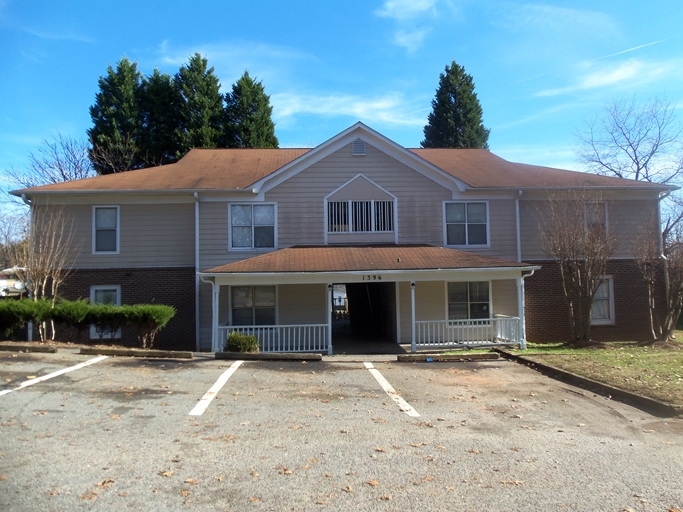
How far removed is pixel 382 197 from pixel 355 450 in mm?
13126

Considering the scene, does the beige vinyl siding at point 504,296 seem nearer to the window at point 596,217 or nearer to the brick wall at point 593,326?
the brick wall at point 593,326

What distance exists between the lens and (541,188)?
1842cm

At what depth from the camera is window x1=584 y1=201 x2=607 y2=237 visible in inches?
650

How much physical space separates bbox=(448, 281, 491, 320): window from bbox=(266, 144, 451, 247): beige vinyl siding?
65.5 inches

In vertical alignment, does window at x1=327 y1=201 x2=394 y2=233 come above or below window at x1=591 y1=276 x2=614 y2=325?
above

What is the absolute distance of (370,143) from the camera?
61.7ft

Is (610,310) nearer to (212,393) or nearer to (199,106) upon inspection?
(212,393)

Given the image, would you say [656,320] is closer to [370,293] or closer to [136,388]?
[370,293]

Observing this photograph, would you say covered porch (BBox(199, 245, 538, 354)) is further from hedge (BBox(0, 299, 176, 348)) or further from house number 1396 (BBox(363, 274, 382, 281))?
hedge (BBox(0, 299, 176, 348))

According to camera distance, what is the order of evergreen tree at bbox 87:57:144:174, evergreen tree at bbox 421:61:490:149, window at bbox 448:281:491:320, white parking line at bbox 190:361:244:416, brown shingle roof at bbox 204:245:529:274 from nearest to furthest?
white parking line at bbox 190:361:244:416 < brown shingle roof at bbox 204:245:529:274 < window at bbox 448:281:491:320 < evergreen tree at bbox 87:57:144:174 < evergreen tree at bbox 421:61:490:149

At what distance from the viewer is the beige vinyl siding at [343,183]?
1858cm

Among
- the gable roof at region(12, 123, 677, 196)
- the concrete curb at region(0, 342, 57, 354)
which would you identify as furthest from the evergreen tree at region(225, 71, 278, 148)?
the concrete curb at region(0, 342, 57, 354)

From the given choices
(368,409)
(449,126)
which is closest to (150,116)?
(449,126)

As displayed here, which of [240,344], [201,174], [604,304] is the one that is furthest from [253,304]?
[604,304]
